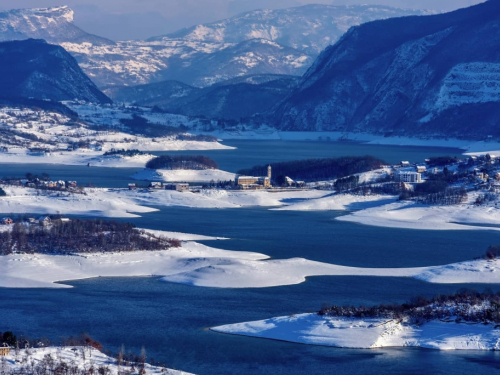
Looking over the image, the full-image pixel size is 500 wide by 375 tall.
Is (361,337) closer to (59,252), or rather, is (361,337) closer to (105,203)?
(59,252)

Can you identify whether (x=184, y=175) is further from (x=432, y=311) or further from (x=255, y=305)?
(x=432, y=311)

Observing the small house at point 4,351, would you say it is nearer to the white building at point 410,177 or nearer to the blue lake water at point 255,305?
the blue lake water at point 255,305

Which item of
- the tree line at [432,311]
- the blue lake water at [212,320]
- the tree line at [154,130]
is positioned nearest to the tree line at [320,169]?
the blue lake water at [212,320]

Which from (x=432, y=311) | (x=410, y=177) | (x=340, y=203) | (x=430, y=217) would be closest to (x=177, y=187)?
(x=340, y=203)

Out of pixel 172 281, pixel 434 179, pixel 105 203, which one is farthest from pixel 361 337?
pixel 434 179

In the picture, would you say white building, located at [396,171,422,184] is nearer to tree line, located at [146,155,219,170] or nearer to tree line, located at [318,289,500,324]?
tree line, located at [146,155,219,170]

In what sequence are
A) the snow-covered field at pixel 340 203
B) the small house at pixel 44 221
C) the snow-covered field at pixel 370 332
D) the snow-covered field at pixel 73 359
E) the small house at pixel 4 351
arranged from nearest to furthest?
the snow-covered field at pixel 73 359 → the small house at pixel 4 351 → the snow-covered field at pixel 370 332 → the small house at pixel 44 221 → the snow-covered field at pixel 340 203
